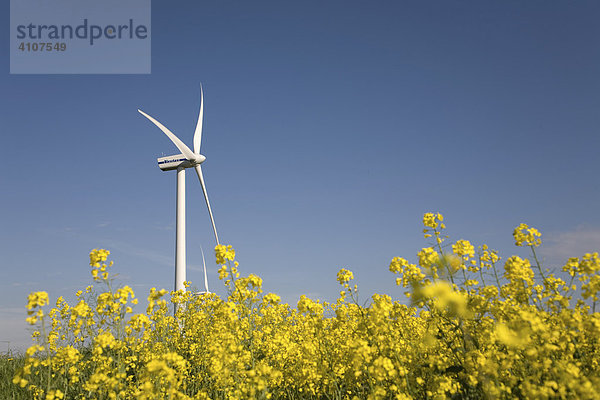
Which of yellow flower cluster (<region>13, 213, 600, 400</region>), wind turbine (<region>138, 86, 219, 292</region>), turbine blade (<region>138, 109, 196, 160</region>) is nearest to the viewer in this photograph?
yellow flower cluster (<region>13, 213, 600, 400</region>)

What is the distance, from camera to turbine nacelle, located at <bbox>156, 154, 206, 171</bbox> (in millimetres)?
27906

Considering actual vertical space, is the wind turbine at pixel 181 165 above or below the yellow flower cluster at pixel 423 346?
above

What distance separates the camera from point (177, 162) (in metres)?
28.1

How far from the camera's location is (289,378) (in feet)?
26.0

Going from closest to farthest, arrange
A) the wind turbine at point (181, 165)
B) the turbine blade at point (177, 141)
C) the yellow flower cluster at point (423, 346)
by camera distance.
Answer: the yellow flower cluster at point (423, 346) → the wind turbine at point (181, 165) → the turbine blade at point (177, 141)

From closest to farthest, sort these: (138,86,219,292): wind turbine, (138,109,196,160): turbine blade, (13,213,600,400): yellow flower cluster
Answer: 1. (13,213,600,400): yellow flower cluster
2. (138,86,219,292): wind turbine
3. (138,109,196,160): turbine blade

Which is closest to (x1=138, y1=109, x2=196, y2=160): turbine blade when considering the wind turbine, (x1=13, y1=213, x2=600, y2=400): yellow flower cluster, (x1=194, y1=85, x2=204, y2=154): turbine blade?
the wind turbine

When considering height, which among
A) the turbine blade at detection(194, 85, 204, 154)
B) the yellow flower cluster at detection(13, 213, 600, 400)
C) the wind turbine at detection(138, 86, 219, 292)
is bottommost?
the yellow flower cluster at detection(13, 213, 600, 400)

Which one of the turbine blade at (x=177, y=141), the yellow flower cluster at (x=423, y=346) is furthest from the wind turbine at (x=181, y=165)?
the yellow flower cluster at (x=423, y=346)

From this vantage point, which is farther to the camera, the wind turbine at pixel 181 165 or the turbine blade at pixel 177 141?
the turbine blade at pixel 177 141

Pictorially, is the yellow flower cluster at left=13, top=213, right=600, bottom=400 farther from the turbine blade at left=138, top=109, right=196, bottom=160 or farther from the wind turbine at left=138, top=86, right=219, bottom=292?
the turbine blade at left=138, top=109, right=196, bottom=160

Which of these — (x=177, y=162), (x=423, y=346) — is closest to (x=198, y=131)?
Answer: (x=177, y=162)

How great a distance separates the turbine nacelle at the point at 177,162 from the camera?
27.9m

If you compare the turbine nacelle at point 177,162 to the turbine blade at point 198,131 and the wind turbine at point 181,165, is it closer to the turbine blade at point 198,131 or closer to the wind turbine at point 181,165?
the wind turbine at point 181,165
